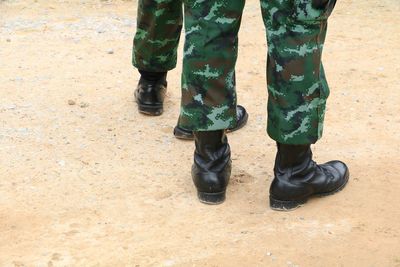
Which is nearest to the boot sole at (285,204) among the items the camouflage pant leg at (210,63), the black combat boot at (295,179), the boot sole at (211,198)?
the black combat boot at (295,179)

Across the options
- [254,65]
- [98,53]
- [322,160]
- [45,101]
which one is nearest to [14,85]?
[45,101]

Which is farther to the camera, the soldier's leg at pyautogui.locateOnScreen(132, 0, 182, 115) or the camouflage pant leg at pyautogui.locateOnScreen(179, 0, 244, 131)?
the soldier's leg at pyautogui.locateOnScreen(132, 0, 182, 115)

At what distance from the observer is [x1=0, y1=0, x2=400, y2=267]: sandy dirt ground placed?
2.63 m

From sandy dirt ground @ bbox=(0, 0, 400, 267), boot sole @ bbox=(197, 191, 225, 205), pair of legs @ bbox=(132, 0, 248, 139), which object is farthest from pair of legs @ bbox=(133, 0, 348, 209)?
pair of legs @ bbox=(132, 0, 248, 139)

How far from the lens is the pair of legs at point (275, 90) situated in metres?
2.59

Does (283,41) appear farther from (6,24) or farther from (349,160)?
(6,24)

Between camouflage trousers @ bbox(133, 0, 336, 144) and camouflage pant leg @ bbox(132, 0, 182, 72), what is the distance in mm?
682

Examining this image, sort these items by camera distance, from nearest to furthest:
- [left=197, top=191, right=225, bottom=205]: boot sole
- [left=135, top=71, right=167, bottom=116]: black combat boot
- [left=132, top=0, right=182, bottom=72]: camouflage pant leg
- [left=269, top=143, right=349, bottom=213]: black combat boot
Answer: [left=269, top=143, right=349, bottom=213]: black combat boot < [left=197, top=191, right=225, bottom=205]: boot sole < [left=132, top=0, right=182, bottom=72]: camouflage pant leg < [left=135, top=71, right=167, bottom=116]: black combat boot

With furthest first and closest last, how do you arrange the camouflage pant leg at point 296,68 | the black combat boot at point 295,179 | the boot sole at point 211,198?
→ 1. the boot sole at point 211,198
2. the black combat boot at point 295,179
3. the camouflage pant leg at point 296,68

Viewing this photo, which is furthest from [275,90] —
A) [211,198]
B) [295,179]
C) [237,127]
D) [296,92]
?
[237,127]

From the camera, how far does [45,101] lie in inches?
154

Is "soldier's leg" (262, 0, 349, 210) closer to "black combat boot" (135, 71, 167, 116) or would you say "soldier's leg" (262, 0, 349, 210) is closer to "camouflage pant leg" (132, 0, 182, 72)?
"camouflage pant leg" (132, 0, 182, 72)

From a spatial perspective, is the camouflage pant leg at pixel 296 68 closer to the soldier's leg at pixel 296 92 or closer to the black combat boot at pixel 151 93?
the soldier's leg at pixel 296 92

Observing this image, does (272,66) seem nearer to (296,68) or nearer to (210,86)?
(296,68)
